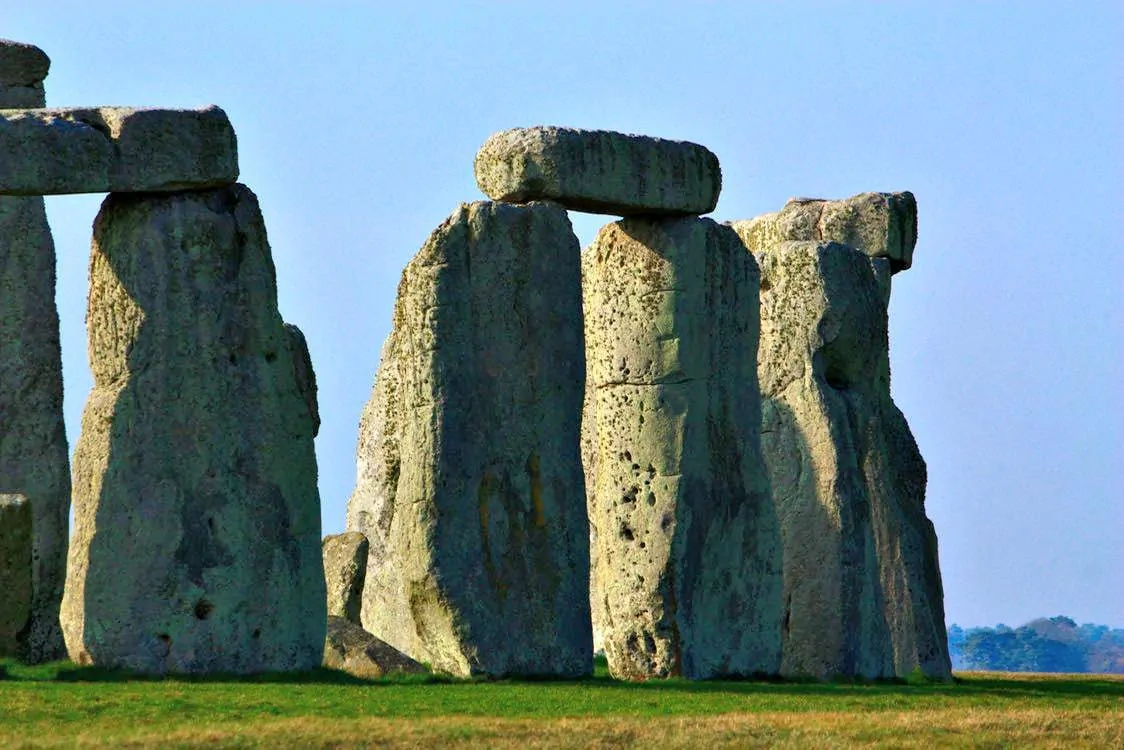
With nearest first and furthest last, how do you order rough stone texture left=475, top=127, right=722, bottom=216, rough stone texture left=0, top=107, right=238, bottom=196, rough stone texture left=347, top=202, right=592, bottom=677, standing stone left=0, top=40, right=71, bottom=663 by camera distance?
rough stone texture left=0, top=107, right=238, bottom=196 < rough stone texture left=347, top=202, right=592, bottom=677 < rough stone texture left=475, top=127, right=722, bottom=216 < standing stone left=0, top=40, right=71, bottom=663

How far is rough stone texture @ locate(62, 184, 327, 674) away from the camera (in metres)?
24.2

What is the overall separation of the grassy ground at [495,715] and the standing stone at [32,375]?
13.4 ft

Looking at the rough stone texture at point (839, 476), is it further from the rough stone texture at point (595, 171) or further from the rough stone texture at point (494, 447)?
the rough stone texture at point (494, 447)

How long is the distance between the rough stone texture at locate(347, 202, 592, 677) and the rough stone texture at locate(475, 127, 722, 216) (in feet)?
1.29

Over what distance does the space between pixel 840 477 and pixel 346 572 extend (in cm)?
524

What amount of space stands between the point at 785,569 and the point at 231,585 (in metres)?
7.45

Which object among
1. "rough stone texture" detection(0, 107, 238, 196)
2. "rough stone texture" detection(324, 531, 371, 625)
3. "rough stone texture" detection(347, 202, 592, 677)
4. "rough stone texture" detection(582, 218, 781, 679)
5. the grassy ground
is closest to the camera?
the grassy ground

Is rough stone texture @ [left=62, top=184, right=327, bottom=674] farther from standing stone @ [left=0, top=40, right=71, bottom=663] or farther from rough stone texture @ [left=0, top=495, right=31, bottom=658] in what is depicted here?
standing stone @ [left=0, top=40, right=71, bottom=663]

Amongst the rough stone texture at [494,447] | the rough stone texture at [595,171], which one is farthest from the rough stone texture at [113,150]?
the rough stone texture at [595,171]

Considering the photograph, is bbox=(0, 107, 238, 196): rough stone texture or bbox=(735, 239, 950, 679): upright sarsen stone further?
bbox=(735, 239, 950, 679): upright sarsen stone

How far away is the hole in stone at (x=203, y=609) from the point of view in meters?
24.4

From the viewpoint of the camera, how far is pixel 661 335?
2728 cm

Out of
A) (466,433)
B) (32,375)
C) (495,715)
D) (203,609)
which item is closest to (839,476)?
(466,433)

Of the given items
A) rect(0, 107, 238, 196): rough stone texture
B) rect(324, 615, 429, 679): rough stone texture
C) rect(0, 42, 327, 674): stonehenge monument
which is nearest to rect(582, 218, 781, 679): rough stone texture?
rect(324, 615, 429, 679): rough stone texture
